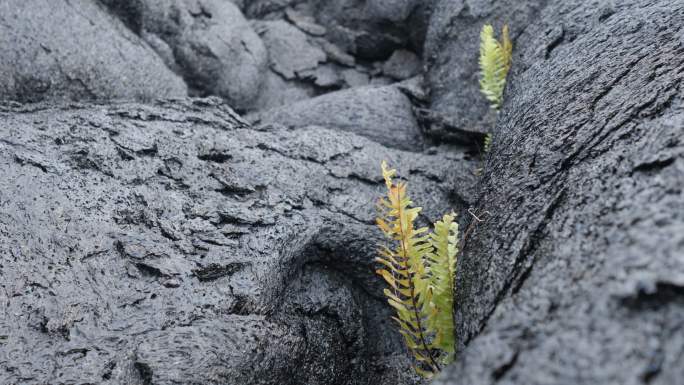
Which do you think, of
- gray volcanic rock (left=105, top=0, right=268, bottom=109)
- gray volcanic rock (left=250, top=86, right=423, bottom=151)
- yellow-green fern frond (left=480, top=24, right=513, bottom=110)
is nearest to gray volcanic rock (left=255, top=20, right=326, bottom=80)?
gray volcanic rock (left=105, top=0, right=268, bottom=109)

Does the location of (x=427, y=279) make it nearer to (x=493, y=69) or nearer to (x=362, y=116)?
(x=493, y=69)

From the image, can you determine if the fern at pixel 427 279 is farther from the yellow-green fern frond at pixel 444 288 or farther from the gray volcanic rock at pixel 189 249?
the gray volcanic rock at pixel 189 249

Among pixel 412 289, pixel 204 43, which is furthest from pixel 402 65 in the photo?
pixel 412 289

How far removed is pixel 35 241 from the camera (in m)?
2.05

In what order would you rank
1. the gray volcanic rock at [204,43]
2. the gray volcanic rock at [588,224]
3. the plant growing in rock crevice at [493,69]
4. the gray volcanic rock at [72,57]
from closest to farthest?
1. the gray volcanic rock at [588,224]
2. the gray volcanic rock at [72,57]
3. the plant growing in rock crevice at [493,69]
4. the gray volcanic rock at [204,43]

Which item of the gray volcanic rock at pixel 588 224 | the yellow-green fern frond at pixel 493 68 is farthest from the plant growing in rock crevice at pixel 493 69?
the gray volcanic rock at pixel 588 224

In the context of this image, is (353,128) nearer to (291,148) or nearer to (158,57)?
(291,148)

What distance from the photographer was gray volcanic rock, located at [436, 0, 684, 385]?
1093 millimetres

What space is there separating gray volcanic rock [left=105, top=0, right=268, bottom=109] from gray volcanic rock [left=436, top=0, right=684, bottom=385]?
2660 mm

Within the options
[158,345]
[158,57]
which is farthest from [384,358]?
[158,57]

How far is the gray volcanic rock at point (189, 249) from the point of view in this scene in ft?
6.11

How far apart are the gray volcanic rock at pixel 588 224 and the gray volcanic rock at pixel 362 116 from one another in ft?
3.98

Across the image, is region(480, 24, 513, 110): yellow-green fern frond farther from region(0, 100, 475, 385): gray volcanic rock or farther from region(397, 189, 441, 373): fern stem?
region(397, 189, 441, 373): fern stem

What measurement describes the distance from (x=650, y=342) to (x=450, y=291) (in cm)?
91
